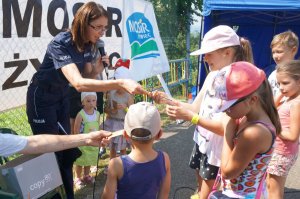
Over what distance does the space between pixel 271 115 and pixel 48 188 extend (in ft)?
4.85

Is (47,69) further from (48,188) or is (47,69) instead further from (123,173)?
(123,173)

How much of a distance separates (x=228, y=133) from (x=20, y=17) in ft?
8.16

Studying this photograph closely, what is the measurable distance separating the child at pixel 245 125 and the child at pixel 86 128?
7.30 ft

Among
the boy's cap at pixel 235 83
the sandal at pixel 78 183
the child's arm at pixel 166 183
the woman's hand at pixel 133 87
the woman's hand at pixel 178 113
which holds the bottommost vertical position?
the sandal at pixel 78 183

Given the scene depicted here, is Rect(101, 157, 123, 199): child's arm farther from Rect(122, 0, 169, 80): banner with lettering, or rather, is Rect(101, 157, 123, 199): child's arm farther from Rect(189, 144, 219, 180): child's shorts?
Rect(122, 0, 169, 80): banner with lettering

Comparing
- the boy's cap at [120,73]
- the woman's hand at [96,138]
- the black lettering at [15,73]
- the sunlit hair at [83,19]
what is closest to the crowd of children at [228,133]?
the woman's hand at [96,138]

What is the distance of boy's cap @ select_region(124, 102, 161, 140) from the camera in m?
1.84

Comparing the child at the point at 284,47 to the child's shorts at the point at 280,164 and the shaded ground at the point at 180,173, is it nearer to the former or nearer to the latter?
the child's shorts at the point at 280,164

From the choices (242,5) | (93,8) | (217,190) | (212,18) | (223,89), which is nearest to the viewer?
(223,89)

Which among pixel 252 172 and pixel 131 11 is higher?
pixel 131 11

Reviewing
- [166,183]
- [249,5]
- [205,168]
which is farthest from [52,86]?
[249,5]

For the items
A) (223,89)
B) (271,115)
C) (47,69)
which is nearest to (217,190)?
(271,115)

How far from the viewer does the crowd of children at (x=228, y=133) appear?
1688mm

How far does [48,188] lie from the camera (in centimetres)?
230
